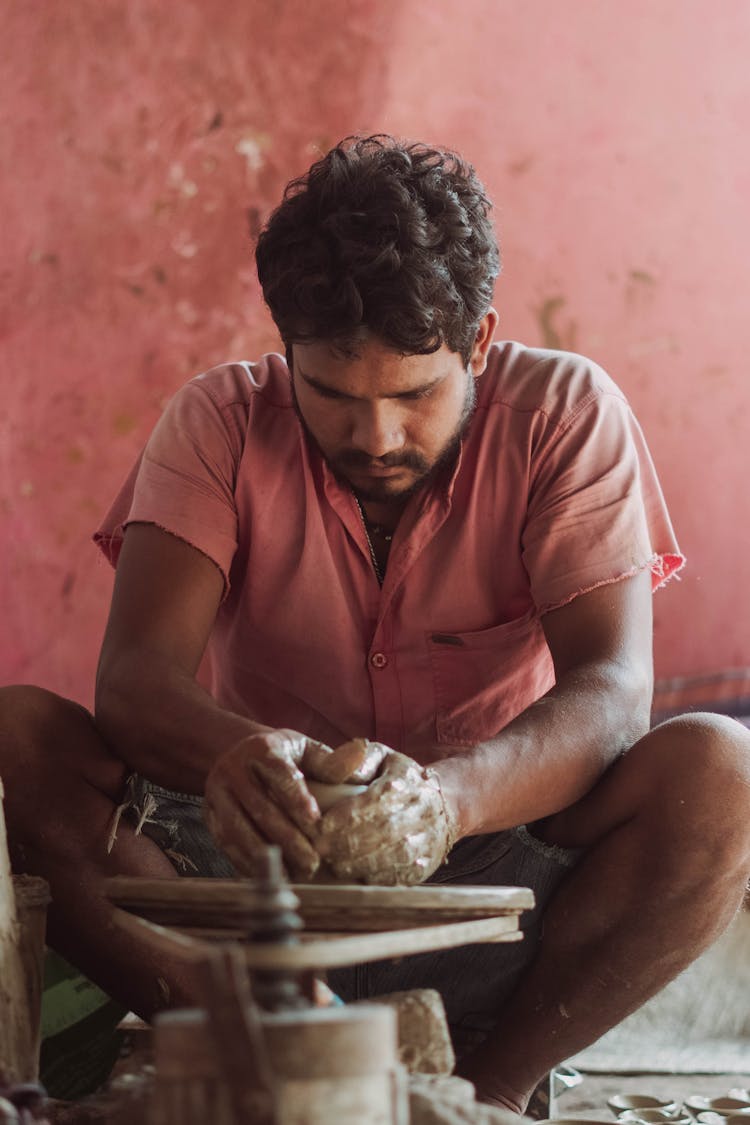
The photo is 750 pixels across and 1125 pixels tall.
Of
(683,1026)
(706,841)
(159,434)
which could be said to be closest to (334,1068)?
(706,841)

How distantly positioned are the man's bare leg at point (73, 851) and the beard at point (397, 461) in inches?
27.7

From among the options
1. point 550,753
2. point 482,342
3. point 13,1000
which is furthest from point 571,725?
point 13,1000

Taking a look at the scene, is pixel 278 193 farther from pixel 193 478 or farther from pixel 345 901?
pixel 345 901

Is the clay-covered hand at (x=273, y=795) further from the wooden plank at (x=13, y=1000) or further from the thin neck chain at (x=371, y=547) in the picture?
the thin neck chain at (x=371, y=547)

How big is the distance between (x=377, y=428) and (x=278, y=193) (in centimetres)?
220

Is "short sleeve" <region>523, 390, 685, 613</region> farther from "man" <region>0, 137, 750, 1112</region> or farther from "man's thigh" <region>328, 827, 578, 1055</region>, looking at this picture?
"man's thigh" <region>328, 827, 578, 1055</region>

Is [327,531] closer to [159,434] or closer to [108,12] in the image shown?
[159,434]

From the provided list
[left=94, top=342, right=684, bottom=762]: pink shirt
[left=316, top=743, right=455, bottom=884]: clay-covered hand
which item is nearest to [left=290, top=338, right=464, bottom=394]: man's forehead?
[left=94, top=342, right=684, bottom=762]: pink shirt

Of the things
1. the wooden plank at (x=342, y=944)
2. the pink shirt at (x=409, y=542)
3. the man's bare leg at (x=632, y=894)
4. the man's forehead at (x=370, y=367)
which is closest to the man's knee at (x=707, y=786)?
the man's bare leg at (x=632, y=894)

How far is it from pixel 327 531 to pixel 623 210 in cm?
222

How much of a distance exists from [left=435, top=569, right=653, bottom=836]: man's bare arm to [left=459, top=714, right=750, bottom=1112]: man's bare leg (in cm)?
9

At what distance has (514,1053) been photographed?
2.52 m

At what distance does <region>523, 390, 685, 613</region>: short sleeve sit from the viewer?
2.66 m

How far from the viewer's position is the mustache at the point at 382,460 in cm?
259
